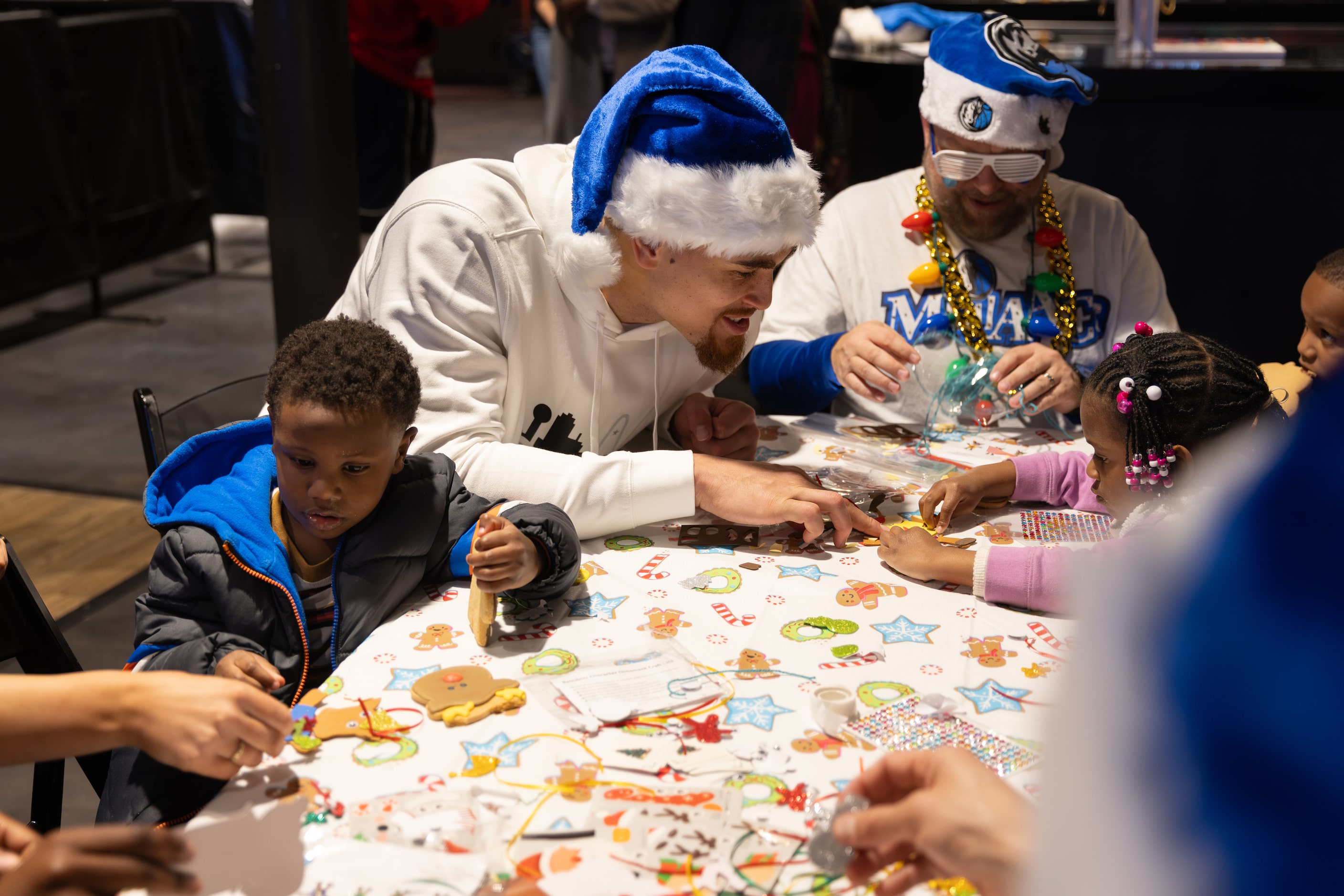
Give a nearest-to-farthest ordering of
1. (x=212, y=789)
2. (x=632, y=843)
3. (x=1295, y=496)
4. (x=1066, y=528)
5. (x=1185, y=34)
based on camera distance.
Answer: (x=1295, y=496)
(x=632, y=843)
(x=212, y=789)
(x=1066, y=528)
(x=1185, y=34)

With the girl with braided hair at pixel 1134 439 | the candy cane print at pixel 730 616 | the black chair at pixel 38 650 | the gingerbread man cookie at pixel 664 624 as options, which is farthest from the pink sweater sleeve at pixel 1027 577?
the black chair at pixel 38 650

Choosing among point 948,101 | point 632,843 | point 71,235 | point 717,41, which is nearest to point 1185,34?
point 717,41

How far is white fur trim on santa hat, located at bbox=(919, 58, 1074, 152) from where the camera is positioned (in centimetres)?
251

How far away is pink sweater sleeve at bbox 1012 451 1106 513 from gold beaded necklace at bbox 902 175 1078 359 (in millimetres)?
530

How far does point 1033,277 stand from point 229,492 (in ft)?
6.20

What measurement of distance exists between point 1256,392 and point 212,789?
1.68m

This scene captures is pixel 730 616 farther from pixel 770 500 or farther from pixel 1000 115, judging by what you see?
pixel 1000 115

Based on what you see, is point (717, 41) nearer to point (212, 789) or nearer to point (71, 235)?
point (212, 789)

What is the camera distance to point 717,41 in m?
4.30

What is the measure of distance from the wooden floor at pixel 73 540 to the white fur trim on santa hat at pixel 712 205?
2474 mm

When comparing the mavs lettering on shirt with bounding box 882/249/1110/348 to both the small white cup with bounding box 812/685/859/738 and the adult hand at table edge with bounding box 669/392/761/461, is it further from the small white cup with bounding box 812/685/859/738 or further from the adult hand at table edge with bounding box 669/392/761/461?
the small white cup with bounding box 812/685/859/738

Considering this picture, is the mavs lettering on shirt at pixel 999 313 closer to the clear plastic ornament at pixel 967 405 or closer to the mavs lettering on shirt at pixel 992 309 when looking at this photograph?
the mavs lettering on shirt at pixel 992 309

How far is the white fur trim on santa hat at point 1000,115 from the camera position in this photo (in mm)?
2506

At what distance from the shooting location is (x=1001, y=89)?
2508mm
